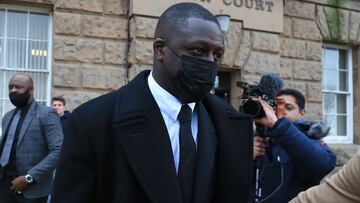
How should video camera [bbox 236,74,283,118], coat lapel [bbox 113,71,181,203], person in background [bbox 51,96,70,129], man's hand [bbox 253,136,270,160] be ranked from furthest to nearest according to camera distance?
person in background [bbox 51,96,70,129]
man's hand [bbox 253,136,270,160]
video camera [bbox 236,74,283,118]
coat lapel [bbox 113,71,181,203]

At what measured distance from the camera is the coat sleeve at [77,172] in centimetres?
174

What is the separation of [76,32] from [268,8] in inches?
142

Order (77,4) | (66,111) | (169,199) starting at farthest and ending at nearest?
1. (77,4)
2. (66,111)
3. (169,199)

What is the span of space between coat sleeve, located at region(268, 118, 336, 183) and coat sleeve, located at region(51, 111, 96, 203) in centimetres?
161

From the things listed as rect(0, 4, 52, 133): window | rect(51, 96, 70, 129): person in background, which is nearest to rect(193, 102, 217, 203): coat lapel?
rect(51, 96, 70, 129): person in background

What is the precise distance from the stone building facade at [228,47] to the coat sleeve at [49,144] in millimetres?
2185

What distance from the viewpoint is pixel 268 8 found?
9.11 metres

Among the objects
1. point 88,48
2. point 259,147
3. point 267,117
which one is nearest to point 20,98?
point 88,48

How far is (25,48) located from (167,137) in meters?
6.18

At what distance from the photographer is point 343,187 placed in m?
1.82

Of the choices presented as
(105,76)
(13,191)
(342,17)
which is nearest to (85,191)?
(13,191)

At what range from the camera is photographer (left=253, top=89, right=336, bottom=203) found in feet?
10.1

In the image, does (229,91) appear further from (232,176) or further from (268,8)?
(232,176)

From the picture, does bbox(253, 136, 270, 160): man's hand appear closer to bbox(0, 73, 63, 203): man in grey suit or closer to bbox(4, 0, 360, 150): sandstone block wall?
bbox(0, 73, 63, 203): man in grey suit
